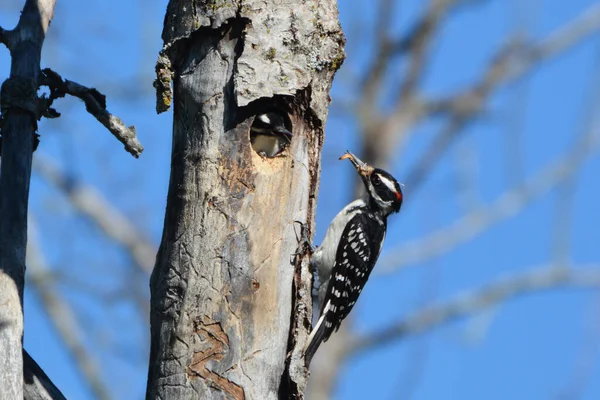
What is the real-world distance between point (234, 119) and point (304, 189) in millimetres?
462

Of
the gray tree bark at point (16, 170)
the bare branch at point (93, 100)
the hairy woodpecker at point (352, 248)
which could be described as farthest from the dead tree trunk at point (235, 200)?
the hairy woodpecker at point (352, 248)

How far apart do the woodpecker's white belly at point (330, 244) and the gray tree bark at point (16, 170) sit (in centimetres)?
181

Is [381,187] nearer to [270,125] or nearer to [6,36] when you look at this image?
[270,125]

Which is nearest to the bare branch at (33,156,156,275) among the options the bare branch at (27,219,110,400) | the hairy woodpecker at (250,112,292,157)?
the bare branch at (27,219,110,400)

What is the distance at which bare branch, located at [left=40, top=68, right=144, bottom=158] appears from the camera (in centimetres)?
375

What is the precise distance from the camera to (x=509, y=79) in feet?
36.8

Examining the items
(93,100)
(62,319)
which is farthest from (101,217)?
(93,100)

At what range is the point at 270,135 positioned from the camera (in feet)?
12.9

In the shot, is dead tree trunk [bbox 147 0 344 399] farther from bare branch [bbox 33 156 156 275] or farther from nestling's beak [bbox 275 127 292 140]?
bare branch [bbox 33 156 156 275]

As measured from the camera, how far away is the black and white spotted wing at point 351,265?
5.13 meters

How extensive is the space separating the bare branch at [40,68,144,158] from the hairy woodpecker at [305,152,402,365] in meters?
1.35

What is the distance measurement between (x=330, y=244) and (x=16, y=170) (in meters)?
2.41

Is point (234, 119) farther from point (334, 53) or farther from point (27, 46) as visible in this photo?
point (27, 46)

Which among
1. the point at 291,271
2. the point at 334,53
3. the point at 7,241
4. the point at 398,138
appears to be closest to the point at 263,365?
the point at 291,271
